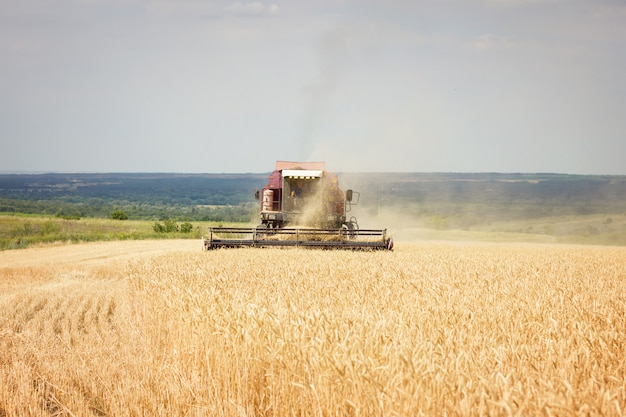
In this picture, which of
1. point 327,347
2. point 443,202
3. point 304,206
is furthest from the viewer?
point 443,202

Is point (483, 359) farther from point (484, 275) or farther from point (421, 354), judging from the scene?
point (484, 275)

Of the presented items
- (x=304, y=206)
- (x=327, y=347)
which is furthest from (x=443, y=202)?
(x=327, y=347)

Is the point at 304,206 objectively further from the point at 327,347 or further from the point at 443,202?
the point at 443,202

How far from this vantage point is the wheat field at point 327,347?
3.68m

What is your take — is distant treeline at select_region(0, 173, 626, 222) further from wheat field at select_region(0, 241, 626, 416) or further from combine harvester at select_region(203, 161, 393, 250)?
wheat field at select_region(0, 241, 626, 416)

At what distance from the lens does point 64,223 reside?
1831 inches

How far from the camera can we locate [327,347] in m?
4.73

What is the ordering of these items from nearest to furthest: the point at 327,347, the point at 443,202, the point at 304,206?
the point at 327,347 → the point at 304,206 → the point at 443,202

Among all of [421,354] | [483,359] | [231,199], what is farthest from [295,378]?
[231,199]

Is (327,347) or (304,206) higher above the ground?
(304,206)

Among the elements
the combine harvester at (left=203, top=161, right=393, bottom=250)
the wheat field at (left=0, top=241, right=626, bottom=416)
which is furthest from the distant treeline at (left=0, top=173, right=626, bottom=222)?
the wheat field at (left=0, top=241, right=626, bottom=416)

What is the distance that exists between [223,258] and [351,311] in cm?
768

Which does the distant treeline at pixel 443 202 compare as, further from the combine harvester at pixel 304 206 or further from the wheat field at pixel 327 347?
the wheat field at pixel 327 347

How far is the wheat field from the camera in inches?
145
